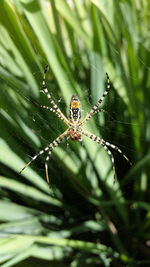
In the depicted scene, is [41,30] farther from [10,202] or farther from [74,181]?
[10,202]

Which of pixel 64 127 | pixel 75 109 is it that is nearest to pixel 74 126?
pixel 64 127

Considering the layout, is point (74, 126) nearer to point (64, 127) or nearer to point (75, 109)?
point (64, 127)

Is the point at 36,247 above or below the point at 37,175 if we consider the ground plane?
below

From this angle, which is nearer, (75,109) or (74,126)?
(75,109)

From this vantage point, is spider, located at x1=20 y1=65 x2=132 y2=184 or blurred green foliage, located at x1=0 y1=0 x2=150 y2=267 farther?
spider, located at x1=20 y1=65 x2=132 y2=184

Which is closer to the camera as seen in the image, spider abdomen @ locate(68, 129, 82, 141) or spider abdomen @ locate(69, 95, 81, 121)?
spider abdomen @ locate(69, 95, 81, 121)

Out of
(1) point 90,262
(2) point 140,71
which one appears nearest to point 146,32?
(2) point 140,71

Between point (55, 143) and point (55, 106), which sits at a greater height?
point (55, 106)

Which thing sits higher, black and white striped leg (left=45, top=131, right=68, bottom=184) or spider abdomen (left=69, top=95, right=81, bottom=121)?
A: spider abdomen (left=69, top=95, right=81, bottom=121)
